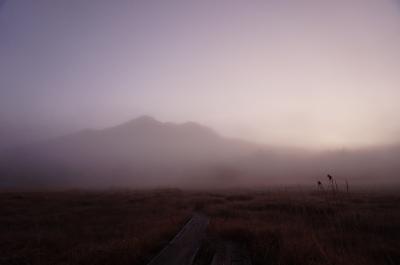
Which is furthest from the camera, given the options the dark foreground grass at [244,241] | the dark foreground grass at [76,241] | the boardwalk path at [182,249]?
the dark foreground grass at [76,241]

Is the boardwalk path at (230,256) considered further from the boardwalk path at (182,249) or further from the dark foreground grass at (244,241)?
the boardwalk path at (182,249)

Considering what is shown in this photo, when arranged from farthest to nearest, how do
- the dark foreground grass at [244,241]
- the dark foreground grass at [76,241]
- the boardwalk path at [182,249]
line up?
the dark foreground grass at [76,241] < the dark foreground grass at [244,241] < the boardwalk path at [182,249]

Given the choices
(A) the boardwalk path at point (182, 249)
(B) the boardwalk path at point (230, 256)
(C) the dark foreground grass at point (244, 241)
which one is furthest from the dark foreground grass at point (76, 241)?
(B) the boardwalk path at point (230, 256)

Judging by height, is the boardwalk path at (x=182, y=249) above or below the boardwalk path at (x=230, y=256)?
above

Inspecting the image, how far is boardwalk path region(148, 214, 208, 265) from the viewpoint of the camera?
10659 mm

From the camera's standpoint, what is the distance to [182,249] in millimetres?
12555

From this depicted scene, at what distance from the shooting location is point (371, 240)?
1471 cm

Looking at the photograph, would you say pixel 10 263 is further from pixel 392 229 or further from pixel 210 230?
pixel 392 229

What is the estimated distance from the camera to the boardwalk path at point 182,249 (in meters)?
10.7

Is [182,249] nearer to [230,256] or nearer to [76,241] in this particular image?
[230,256]

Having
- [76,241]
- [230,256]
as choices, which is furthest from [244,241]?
[76,241]

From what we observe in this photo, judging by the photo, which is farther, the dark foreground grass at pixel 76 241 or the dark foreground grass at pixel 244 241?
the dark foreground grass at pixel 76 241

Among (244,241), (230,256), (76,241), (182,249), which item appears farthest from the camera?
(76,241)

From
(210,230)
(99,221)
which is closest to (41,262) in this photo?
(210,230)
